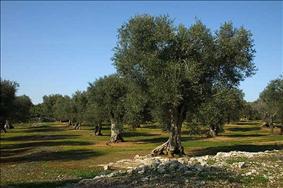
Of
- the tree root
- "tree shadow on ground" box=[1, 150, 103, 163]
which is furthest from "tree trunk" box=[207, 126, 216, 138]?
the tree root

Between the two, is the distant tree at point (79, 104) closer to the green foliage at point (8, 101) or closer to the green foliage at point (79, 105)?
the green foliage at point (79, 105)

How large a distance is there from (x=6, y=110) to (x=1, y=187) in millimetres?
32037

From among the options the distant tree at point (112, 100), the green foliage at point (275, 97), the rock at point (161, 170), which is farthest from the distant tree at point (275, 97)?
the rock at point (161, 170)

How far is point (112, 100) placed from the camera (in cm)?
8075

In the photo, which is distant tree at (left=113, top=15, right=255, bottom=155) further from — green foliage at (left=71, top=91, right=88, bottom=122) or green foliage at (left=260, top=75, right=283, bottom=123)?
green foliage at (left=71, top=91, right=88, bottom=122)

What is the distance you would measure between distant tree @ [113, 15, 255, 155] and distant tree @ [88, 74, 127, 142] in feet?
96.3

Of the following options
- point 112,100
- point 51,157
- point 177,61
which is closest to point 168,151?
point 177,61

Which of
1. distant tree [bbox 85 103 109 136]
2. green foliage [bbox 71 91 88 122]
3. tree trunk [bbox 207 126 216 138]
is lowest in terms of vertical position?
tree trunk [bbox 207 126 216 138]

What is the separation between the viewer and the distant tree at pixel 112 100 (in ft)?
260

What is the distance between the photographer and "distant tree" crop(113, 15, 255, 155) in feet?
148

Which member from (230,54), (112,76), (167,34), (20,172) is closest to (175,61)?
(167,34)

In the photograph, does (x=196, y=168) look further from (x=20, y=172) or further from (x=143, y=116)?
(x=143, y=116)

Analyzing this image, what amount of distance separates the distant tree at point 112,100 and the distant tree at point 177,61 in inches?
1155

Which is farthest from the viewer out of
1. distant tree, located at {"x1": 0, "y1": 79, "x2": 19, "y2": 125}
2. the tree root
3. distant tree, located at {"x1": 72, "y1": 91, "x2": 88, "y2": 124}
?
distant tree, located at {"x1": 72, "y1": 91, "x2": 88, "y2": 124}
